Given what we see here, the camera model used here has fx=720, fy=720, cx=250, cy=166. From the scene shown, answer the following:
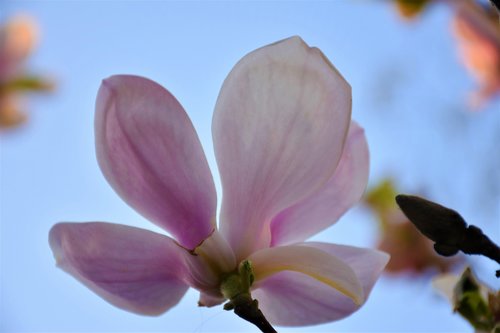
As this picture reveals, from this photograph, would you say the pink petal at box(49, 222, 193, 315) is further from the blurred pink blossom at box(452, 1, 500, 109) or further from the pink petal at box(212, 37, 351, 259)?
the blurred pink blossom at box(452, 1, 500, 109)

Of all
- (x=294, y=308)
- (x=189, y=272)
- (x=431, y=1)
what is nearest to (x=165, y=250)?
(x=189, y=272)

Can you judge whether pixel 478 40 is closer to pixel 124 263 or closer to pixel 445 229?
pixel 445 229

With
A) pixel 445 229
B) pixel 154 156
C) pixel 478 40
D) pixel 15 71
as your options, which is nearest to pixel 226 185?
pixel 154 156

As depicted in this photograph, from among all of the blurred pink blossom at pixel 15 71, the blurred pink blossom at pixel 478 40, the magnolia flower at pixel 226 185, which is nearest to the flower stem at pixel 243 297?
the magnolia flower at pixel 226 185

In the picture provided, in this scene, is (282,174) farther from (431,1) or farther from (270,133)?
(431,1)

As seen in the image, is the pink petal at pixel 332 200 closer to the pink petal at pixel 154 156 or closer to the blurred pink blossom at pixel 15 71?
the pink petal at pixel 154 156

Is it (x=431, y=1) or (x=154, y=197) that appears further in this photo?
(x=431, y=1)

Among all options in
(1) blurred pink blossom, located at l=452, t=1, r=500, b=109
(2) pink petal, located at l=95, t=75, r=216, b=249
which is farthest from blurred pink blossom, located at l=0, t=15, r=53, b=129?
(2) pink petal, located at l=95, t=75, r=216, b=249
